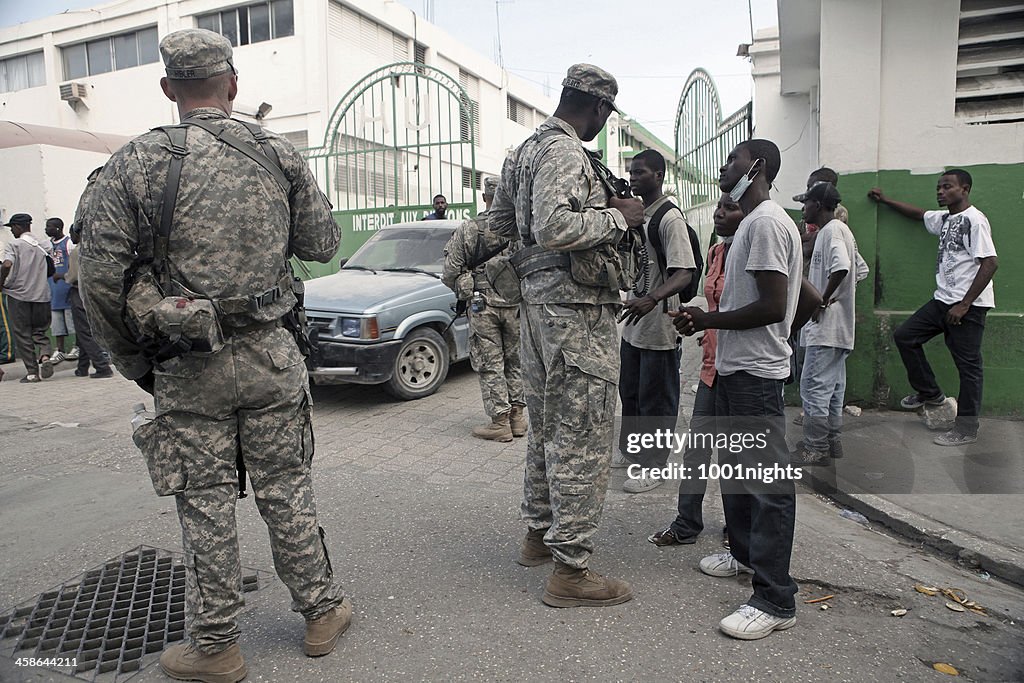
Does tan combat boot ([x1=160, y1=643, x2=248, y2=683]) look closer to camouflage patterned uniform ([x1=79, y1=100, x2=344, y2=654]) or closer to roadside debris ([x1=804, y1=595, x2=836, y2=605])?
camouflage patterned uniform ([x1=79, y1=100, x2=344, y2=654])

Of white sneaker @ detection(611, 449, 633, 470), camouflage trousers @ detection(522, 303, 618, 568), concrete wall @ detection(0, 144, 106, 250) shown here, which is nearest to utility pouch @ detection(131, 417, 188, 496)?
camouflage trousers @ detection(522, 303, 618, 568)

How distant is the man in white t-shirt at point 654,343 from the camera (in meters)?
3.99

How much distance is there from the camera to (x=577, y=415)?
9.36ft

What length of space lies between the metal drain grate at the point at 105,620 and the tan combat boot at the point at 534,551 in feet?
3.87

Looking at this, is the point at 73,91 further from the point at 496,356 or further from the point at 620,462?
the point at 620,462

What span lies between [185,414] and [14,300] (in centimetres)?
759

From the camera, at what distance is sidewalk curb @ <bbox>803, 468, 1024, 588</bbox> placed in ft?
10.9

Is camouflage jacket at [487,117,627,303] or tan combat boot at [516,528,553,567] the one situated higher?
camouflage jacket at [487,117,627,303]

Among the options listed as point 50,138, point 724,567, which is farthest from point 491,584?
point 50,138

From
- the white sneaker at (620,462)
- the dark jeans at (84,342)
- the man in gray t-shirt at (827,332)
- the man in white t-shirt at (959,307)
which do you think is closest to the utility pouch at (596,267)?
the white sneaker at (620,462)

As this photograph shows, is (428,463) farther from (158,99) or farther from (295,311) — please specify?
(158,99)

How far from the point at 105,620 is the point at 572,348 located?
213 centimetres

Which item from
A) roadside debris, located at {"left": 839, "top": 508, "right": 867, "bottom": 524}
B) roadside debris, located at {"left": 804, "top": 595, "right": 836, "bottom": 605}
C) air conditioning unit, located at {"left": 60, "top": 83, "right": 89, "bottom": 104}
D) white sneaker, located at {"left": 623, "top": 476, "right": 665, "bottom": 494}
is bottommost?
roadside debris, located at {"left": 839, "top": 508, "right": 867, "bottom": 524}

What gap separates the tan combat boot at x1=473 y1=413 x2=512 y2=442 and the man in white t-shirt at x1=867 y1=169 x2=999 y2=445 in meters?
2.93
